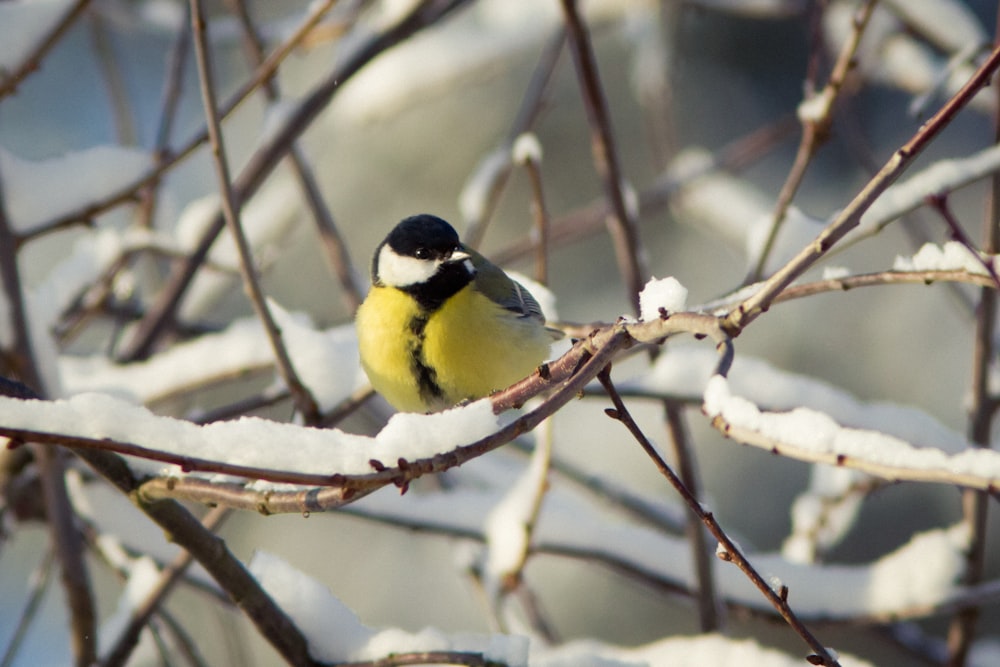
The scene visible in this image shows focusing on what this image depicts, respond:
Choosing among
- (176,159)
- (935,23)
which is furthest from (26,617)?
(935,23)

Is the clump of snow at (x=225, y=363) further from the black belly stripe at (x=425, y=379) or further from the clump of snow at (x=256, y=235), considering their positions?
the clump of snow at (x=256, y=235)

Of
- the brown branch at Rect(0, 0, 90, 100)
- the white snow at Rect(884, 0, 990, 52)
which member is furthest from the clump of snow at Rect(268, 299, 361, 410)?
the white snow at Rect(884, 0, 990, 52)

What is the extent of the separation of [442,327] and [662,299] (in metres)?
1.33

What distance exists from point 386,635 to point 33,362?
86cm

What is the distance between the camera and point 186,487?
1.11 metres

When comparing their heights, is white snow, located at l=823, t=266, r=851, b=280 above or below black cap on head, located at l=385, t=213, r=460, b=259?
below

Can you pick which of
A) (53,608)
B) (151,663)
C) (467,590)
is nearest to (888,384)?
(467,590)

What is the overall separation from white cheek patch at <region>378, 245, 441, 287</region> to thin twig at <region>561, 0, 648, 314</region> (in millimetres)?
503

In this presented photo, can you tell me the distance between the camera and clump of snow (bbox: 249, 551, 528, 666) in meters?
1.43

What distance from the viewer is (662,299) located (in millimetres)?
995

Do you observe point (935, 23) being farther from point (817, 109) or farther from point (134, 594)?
point (134, 594)

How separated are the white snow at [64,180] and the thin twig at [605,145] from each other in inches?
37.5

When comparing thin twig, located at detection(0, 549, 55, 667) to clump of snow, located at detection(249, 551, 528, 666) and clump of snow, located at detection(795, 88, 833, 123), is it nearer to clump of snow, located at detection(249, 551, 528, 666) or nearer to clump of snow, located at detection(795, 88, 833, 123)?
clump of snow, located at detection(249, 551, 528, 666)

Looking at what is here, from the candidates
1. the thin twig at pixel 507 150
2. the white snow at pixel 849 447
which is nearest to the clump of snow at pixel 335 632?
the white snow at pixel 849 447
